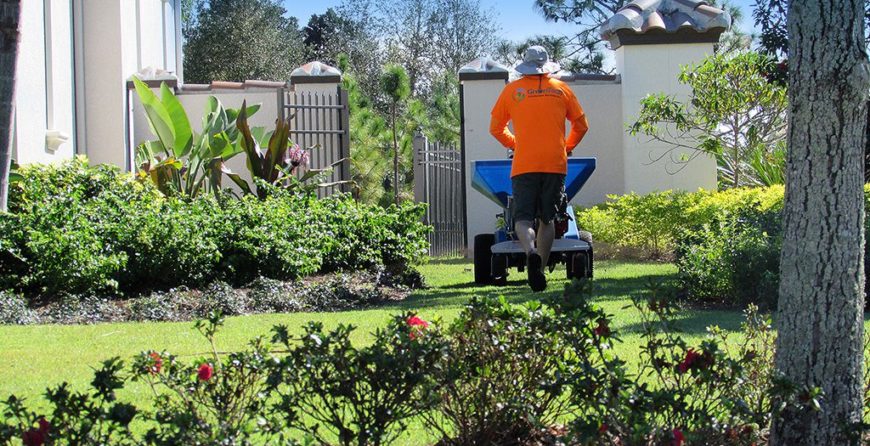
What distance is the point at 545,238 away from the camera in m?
9.38

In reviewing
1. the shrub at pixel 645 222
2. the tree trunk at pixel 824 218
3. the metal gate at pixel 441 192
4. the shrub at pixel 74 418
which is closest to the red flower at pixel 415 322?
the shrub at pixel 74 418

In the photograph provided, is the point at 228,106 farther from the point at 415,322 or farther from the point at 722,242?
the point at 415,322

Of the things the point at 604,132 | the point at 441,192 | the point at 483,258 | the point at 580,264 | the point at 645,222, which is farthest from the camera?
the point at 441,192

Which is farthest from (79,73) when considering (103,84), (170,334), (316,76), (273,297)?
(170,334)

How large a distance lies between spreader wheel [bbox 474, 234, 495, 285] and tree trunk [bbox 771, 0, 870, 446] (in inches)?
280

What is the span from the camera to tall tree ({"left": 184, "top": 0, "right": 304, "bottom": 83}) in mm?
37688

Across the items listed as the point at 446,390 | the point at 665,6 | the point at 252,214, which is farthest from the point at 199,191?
the point at 446,390

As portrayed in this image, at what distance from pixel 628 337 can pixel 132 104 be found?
40.7ft

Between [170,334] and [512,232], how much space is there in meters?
3.68

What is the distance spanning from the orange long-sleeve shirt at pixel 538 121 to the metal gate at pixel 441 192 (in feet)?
26.2

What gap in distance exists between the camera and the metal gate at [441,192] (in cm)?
1761

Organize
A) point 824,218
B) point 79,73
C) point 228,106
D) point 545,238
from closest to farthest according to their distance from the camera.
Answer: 1. point 824,218
2. point 545,238
3. point 79,73
4. point 228,106

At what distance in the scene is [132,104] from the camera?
1736 centimetres

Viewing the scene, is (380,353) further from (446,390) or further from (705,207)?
(705,207)
